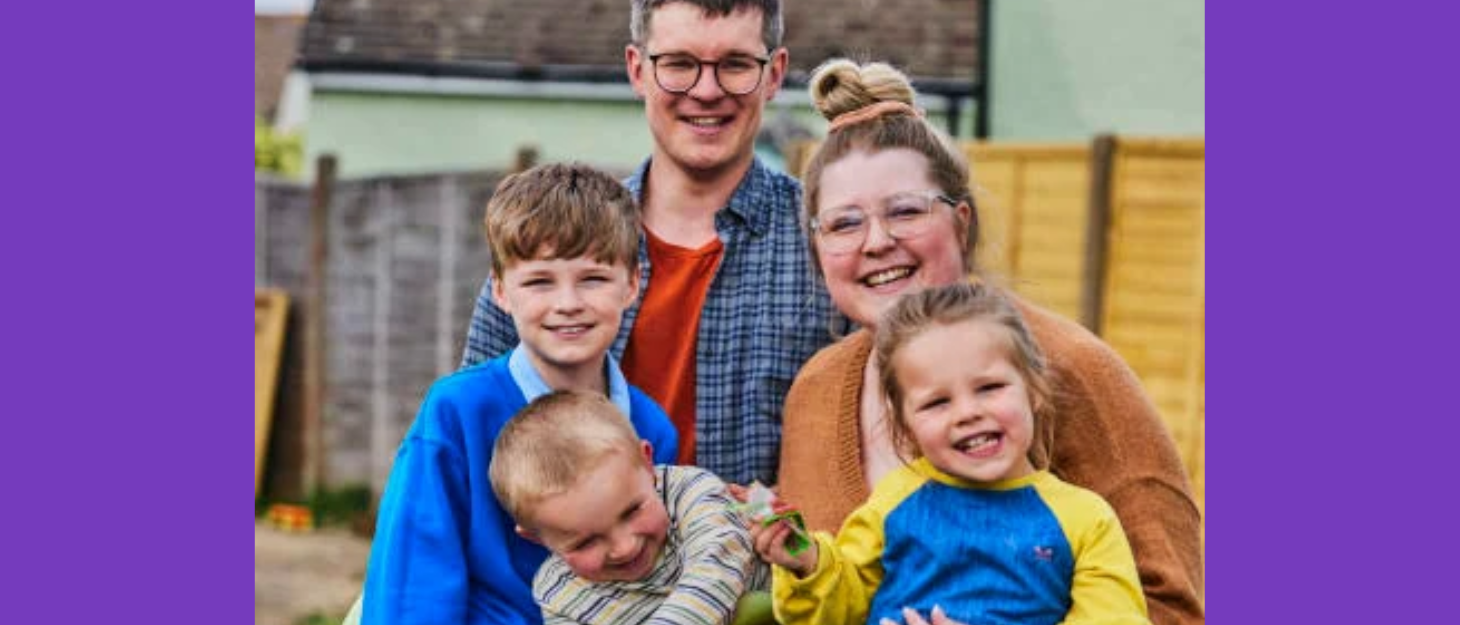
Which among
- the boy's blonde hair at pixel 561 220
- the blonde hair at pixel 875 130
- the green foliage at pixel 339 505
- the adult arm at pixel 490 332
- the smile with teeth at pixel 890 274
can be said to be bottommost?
the green foliage at pixel 339 505

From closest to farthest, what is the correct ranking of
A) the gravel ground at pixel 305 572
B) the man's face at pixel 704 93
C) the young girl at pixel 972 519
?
the young girl at pixel 972 519 < the man's face at pixel 704 93 < the gravel ground at pixel 305 572

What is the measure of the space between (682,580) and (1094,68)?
27.4 ft

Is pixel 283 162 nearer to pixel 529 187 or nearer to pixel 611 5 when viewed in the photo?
pixel 611 5

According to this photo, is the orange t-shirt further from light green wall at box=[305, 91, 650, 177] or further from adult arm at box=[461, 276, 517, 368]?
light green wall at box=[305, 91, 650, 177]

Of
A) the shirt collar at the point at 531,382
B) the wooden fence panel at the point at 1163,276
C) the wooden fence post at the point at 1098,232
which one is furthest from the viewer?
the wooden fence post at the point at 1098,232

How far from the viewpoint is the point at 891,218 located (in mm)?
3092

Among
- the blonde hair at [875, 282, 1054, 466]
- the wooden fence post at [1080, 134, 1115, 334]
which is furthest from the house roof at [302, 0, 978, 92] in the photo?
the blonde hair at [875, 282, 1054, 466]

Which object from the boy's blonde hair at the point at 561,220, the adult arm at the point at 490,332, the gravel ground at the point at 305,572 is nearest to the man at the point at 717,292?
the adult arm at the point at 490,332

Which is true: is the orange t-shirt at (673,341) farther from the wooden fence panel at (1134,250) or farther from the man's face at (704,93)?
the wooden fence panel at (1134,250)

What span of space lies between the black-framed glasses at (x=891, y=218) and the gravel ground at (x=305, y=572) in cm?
497

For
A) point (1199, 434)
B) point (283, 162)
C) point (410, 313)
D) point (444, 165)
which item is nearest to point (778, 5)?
point (1199, 434)

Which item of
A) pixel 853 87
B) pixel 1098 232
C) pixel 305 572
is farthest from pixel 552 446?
pixel 305 572

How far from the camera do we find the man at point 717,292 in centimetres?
348

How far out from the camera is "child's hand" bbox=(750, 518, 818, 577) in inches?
107
